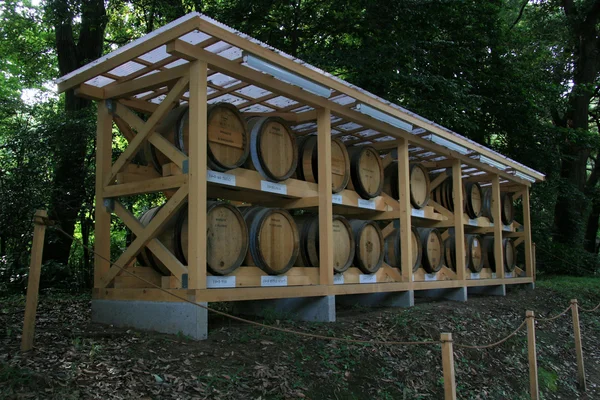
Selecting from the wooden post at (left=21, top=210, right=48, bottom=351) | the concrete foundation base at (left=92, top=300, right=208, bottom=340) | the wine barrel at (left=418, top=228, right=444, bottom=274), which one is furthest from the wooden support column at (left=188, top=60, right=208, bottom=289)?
the wine barrel at (left=418, top=228, right=444, bottom=274)

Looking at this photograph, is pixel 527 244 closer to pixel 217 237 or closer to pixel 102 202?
pixel 217 237

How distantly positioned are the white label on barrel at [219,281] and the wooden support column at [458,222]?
623 centimetres

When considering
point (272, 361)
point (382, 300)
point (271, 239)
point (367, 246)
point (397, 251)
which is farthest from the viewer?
point (397, 251)

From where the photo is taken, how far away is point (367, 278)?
8766 mm

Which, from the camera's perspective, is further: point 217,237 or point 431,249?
point 431,249

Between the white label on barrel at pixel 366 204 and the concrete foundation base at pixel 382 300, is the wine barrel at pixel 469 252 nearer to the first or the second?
the concrete foundation base at pixel 382 300

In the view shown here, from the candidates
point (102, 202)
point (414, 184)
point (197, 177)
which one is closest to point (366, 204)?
point (414, 184)

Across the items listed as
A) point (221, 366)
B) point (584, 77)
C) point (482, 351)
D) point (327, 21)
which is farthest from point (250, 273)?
point (584, 77)

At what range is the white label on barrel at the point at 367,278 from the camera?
8.65 metres

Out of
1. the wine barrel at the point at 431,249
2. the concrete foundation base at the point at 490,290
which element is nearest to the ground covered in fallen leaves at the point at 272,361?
the wine barrel at the point at 431,249

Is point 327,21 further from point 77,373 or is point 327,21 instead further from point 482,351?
point 77,373

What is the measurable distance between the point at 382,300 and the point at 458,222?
279 cm

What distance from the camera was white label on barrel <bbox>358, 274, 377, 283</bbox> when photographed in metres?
8.65

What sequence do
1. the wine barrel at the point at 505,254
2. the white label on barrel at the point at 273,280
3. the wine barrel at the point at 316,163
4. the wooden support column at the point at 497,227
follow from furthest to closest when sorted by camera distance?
the wine barrel at the point at 505,254 → the wooden support column at the point at 497,227 → the wine barrel at the point at 316,163 → the white label on barrel at the point at 273,280
